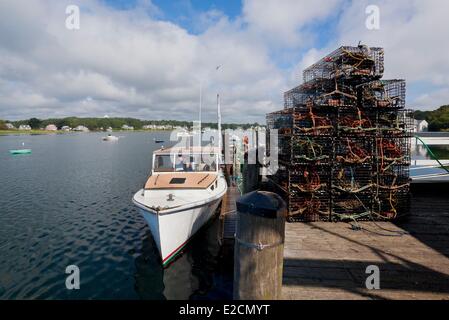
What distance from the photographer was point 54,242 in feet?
37.2

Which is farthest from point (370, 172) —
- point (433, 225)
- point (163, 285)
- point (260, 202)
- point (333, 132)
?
point (163, 285)

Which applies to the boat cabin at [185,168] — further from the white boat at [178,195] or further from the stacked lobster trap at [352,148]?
the stacked lobster trap at [352,148]

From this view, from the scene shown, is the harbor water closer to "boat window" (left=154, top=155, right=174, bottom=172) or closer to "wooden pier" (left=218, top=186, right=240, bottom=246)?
"wooden pier" (left=218, top=186, right=240, bottom=246)

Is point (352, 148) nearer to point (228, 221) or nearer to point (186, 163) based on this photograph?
point (228, 221)

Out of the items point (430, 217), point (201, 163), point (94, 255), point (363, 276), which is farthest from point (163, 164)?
point (430, 217)

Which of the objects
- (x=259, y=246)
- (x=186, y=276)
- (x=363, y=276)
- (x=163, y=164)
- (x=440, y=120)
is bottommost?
(x=186, y=276)

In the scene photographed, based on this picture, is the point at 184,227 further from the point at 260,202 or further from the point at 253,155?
the point at 253,155

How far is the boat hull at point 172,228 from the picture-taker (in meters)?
→ 8.28

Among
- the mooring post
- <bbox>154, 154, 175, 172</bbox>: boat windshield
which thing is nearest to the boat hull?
<bbox>154, 154, 175, 172</bbox>: boat windshield

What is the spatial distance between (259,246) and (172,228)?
6.16 meters

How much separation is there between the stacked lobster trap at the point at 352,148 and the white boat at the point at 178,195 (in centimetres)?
338

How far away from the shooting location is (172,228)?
8586 mm

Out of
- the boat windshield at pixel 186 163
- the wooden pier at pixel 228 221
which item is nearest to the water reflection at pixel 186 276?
the wooden pier at pixel 228 221
